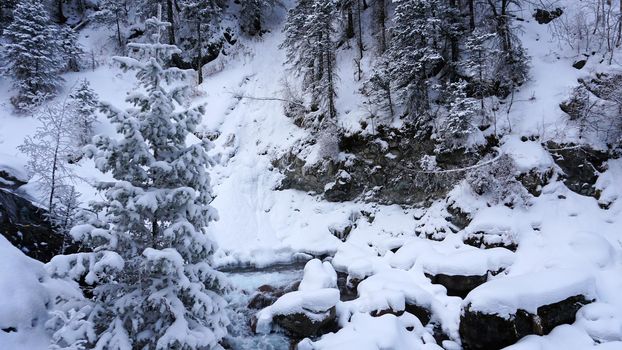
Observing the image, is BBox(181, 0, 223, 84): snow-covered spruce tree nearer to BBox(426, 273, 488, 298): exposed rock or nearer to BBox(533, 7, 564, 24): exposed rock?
BBox(533, 7, 564, 24): exposed rock

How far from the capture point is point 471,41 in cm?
1702

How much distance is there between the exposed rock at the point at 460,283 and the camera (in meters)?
12.1

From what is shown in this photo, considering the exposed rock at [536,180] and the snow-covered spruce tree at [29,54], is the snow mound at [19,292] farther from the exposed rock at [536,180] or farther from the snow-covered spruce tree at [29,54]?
the snow-covered spruce tree at [29,54]

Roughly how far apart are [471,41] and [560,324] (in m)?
12.6

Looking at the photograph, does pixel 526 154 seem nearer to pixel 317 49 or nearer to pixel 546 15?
pixel 546 15

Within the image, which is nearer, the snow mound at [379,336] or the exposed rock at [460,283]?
the snow mound at [379,336]

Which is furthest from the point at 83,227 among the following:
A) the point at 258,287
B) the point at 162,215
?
the point at 258,287

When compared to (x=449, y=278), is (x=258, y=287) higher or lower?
lower

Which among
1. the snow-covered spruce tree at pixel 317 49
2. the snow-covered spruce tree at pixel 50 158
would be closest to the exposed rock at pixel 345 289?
the snow-covered spruce tree at pixel 317 49

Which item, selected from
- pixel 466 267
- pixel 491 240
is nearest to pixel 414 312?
pixel 466 267

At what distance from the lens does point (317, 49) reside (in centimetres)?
2131

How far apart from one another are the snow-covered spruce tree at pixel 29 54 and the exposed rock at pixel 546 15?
3043cm

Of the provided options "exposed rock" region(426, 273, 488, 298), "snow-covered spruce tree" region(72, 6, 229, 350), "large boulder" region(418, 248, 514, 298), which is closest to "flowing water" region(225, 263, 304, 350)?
"snow-covered spruce tree" region(72, 6, 229, 350)

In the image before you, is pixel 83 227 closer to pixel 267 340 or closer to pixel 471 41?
pixel 267 340
